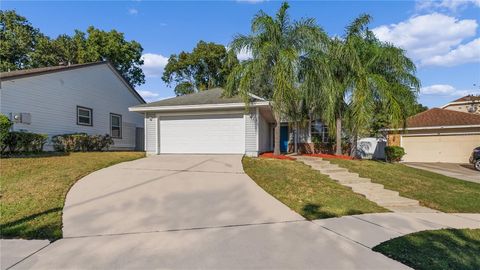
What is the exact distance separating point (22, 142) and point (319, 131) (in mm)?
15235

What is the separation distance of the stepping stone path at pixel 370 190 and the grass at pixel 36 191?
7.21m

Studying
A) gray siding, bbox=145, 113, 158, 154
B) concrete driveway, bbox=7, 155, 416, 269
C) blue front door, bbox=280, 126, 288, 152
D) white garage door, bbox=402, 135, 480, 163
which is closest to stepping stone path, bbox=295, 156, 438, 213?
concrete driveway, bbox=7, 155, 416, 269

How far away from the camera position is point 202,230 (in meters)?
4.81

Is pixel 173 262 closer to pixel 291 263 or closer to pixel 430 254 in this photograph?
pixel 291 263

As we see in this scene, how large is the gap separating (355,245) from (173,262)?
2565 millimetres

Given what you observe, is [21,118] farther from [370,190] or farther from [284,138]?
[284,138]

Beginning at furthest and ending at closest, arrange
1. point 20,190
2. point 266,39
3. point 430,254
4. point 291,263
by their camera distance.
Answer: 1. point 266,39
2. point 20,190
3. point 430,254
4. point 291,263

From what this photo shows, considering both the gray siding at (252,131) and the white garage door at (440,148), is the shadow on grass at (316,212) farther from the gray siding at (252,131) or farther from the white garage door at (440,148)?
the white garage door at (440,148)

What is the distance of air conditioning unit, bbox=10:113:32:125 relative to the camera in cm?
1236

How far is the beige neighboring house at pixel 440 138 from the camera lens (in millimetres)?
19422

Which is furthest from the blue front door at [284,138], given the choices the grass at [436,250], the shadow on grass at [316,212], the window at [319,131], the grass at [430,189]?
the grass at [436,250]

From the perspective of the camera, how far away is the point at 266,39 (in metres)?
12.1

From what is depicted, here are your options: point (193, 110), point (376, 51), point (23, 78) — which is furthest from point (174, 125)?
point (376, 51)

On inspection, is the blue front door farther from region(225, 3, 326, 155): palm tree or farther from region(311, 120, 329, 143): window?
region(225, 3, 326, 155): palm tree
